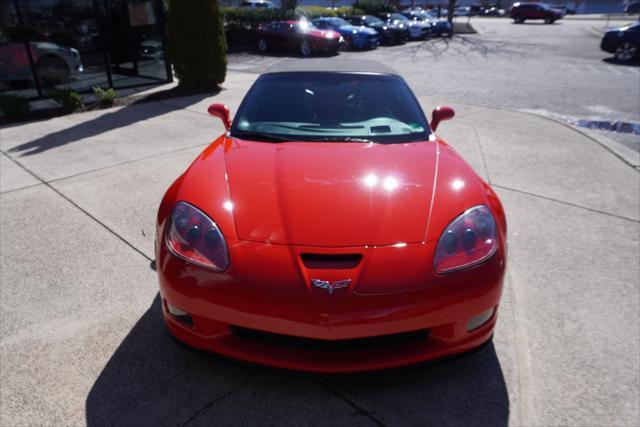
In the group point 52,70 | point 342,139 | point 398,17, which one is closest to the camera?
point 342,139

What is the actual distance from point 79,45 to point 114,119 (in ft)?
14.7

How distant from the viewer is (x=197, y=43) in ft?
32.2

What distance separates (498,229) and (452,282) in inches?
19.7

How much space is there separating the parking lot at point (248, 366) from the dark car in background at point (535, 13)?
3823 cm

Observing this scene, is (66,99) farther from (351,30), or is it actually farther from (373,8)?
(373,8)

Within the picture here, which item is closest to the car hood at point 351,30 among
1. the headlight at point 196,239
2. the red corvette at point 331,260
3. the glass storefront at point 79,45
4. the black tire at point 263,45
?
the black tire at point 263,45

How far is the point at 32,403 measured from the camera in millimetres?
2080

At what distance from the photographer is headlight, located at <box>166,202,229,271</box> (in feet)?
6.52

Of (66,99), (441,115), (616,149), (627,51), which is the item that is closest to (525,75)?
(627,51)

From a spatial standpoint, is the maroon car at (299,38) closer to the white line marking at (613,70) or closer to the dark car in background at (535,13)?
the white line marking at (613,70)

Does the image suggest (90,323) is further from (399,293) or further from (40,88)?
(40,88)

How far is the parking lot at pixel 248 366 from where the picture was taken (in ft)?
6.77

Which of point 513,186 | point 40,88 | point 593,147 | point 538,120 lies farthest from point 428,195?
point 40,88

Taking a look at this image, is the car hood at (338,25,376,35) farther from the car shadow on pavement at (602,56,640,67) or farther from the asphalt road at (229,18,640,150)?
the car shadow on pavement at (602,56,640,67)
